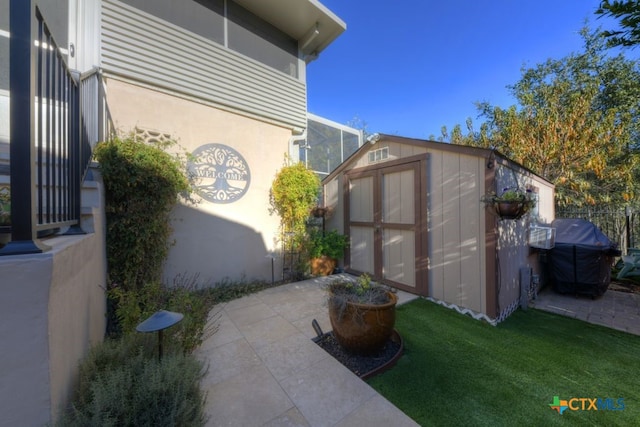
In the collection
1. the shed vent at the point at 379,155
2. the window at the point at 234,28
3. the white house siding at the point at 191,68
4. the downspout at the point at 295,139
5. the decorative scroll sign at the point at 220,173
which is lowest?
the decorative scroll sign at the point at 220,173

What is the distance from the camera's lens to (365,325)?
7.82ft

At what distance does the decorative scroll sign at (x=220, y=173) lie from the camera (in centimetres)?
432

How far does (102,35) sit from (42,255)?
4.25 metres

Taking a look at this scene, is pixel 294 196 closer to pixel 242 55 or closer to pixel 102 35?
pixel 242 55

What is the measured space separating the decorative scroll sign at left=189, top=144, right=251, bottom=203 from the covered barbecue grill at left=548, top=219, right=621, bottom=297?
256 inches

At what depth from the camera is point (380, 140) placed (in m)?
4.85

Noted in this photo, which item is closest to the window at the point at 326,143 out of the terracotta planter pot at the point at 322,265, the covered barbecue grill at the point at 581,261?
the terracotta planter pot at the point at 322,265

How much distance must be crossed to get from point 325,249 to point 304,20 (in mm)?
5250

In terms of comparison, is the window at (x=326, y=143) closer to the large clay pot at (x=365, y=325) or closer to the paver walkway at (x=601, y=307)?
the large clay pot at (x=365, y=325)

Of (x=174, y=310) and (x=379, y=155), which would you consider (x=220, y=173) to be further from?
(x=379, y=155)

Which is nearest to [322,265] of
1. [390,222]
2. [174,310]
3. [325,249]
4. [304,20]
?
[325,249]

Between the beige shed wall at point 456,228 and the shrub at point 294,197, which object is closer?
the beige shed wall at point 456,228

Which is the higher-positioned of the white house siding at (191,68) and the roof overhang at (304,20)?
the roof overhang at (304,20)

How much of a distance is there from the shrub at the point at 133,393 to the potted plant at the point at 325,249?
12.4 ft
